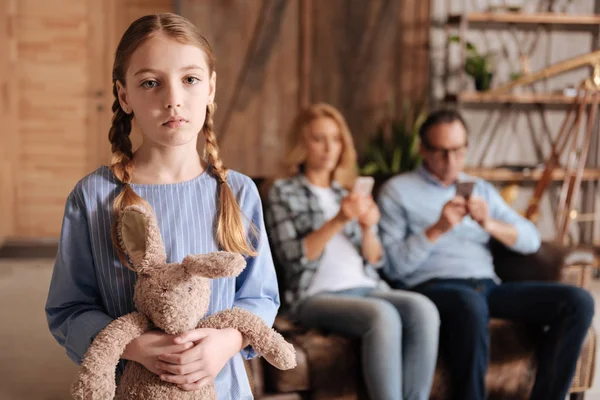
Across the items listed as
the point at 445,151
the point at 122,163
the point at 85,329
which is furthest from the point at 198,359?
the point at 445,151

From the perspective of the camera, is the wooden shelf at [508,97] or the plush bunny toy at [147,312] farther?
the wooden shelf at [508,97]

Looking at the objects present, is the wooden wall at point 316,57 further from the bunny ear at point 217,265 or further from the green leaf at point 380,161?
the bunny ear at point 217,265

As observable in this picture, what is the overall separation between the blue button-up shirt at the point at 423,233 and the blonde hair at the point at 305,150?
194mm

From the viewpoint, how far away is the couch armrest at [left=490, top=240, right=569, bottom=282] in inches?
102

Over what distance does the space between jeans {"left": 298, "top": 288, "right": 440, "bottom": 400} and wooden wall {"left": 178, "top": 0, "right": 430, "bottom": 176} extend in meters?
2.73

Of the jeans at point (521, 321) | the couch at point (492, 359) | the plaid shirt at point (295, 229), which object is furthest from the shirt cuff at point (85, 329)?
the jeans at point (521, 321)

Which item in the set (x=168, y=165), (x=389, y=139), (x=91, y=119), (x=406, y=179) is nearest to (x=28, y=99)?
(x=91, y=119)

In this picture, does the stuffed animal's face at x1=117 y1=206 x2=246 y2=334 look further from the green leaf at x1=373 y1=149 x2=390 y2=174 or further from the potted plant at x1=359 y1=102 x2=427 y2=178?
the green leaf at x1=373 y1=149 x2=390 y2=174

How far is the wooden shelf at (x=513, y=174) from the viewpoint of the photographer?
15.6 feet

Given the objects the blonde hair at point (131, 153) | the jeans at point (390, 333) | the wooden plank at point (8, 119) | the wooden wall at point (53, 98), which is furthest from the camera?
the wooden wall at point (53, 98)

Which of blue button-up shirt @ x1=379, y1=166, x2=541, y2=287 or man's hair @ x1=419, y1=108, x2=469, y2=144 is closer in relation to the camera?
blue button-up shirt @ x1=379, y1=166, x2=541, y2=287

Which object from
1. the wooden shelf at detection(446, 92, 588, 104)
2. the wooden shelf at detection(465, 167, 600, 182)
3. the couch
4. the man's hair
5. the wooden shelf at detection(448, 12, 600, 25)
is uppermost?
the wooden shelf at detection(448, 12, 600, 25)

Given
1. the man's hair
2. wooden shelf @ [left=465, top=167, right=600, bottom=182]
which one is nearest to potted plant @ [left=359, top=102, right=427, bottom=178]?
wooden shelf @ [left=465, top=167, right=600, bottom=182]

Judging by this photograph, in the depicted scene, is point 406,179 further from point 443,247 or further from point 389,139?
point 389,139
